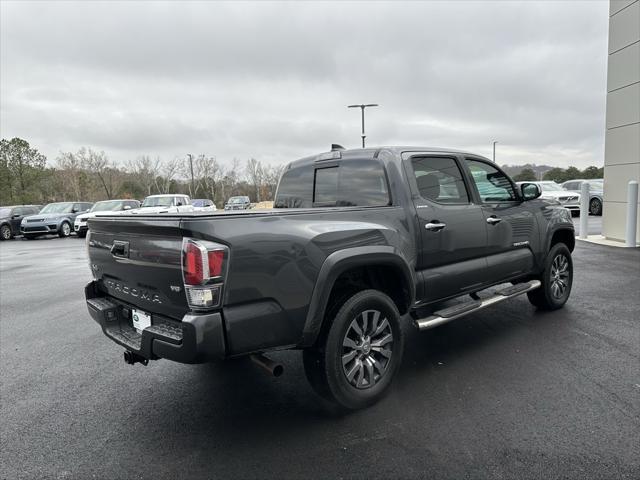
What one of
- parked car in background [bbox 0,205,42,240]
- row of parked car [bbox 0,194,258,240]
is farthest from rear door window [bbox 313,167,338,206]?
parked car in background [bbox 0,205,42,240]

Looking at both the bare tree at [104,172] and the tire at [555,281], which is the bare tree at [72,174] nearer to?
the bare tree at [104,172]

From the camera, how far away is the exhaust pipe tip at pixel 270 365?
9.32 ft

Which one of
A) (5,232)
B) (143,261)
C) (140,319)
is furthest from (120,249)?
(5,232)

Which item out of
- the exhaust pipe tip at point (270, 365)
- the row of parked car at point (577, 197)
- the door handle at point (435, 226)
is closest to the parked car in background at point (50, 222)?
the exhaust pipe tip at point (270, 365)

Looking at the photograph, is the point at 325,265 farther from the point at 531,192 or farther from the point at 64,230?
the point at 64,230

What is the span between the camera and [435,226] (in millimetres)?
3852

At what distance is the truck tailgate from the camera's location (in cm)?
270

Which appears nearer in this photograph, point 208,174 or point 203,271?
point 203,271

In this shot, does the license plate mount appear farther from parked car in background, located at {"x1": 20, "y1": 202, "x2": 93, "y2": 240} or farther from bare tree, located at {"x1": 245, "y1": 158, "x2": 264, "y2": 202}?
bare tree, located at {"x1": 245, "y1": 158, "x2": 264, "y2": 202}

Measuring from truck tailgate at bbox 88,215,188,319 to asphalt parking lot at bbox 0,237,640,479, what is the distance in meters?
0.88

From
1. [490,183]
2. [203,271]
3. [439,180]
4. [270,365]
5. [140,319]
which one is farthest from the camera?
[490,183]

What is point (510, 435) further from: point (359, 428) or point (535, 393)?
point (359, 428)

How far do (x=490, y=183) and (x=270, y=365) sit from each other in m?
3.31

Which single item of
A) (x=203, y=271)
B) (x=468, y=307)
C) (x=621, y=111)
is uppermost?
(x=621, y=111)
